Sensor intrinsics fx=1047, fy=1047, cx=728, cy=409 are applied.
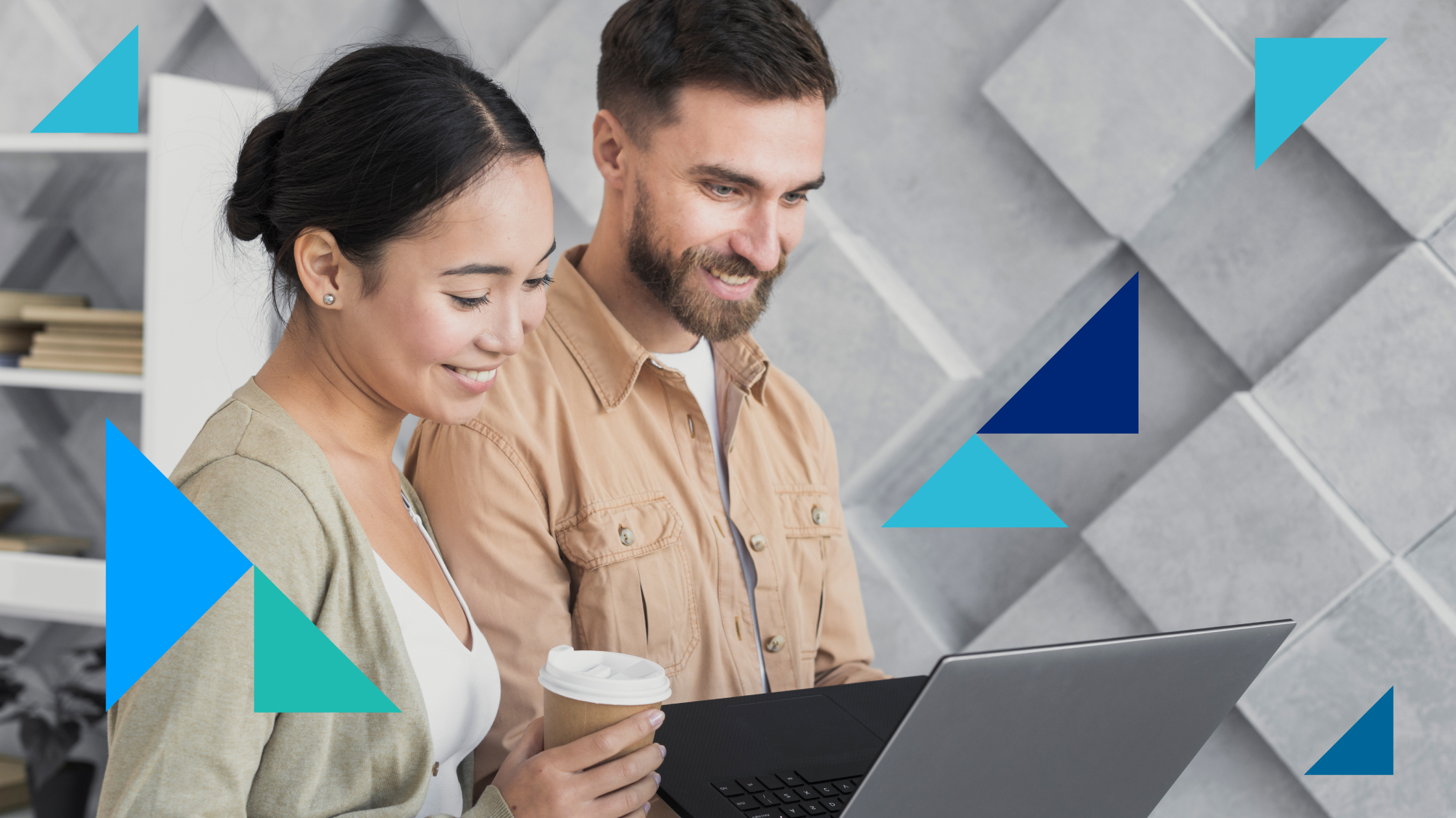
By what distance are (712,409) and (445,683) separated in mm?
450

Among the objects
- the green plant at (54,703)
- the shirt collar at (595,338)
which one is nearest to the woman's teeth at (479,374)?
the shirt collar at (595,338)

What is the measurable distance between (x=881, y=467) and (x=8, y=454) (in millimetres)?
1682

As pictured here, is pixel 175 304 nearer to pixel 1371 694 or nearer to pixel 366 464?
pixel 366 464

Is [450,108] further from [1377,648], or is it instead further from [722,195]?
[1377,648]

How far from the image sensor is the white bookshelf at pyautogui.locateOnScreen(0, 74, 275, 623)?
1575 millimetres

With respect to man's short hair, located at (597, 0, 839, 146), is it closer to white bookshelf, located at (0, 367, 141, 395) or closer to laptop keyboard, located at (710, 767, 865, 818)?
laptop keyboard, located at (710, 767, 865, 818)

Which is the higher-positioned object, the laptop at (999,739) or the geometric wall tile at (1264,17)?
the geometric wall tile at (1264,17)

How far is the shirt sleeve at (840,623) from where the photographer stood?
1.08 metres

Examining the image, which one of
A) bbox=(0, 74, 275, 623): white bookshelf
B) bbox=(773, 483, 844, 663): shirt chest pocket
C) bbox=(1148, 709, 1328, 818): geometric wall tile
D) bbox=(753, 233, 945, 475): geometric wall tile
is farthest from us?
bbox=(0, 74, 275, 623): white bookshelf

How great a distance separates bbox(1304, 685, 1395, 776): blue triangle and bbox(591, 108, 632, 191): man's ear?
1.09 m

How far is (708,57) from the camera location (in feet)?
3.11

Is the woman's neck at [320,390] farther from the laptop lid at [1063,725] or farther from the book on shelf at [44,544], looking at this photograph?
the book on shelf at [44,544]

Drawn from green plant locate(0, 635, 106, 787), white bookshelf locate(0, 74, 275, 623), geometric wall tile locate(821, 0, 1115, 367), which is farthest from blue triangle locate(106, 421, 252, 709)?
green plant locate(0, 635, 106, 787)

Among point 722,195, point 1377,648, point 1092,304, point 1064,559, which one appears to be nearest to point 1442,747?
point 1377,648
